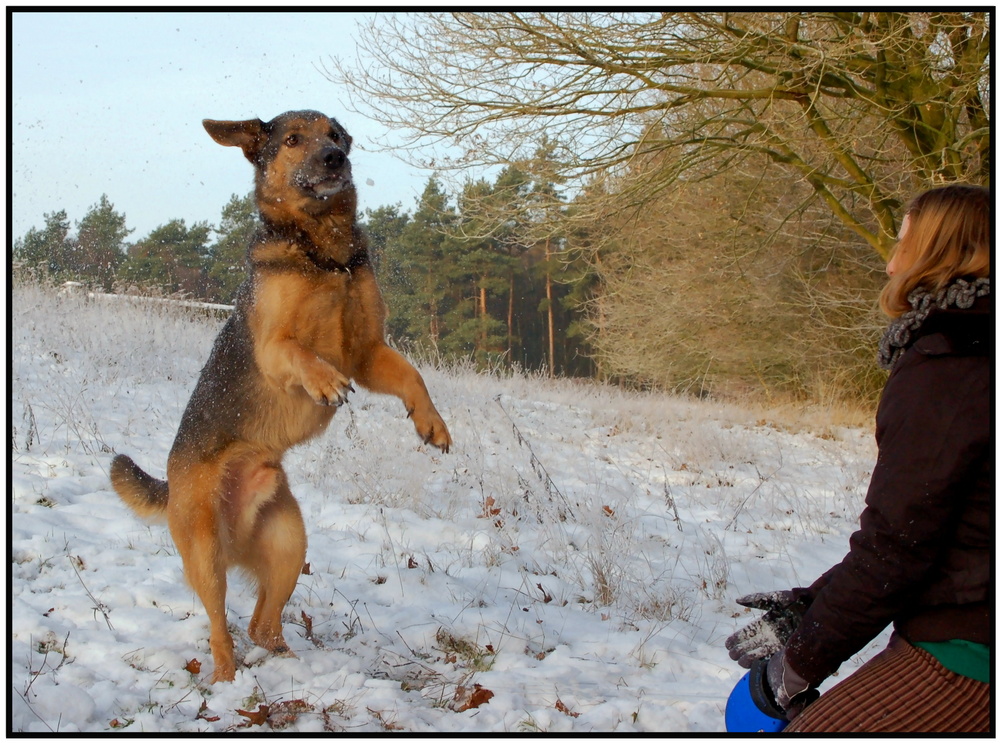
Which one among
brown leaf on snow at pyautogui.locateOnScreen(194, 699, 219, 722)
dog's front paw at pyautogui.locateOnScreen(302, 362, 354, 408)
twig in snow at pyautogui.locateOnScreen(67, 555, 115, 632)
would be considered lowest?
brown leaf on snow at pyautogui.locateOnScreen(194, 699, 219, 722)

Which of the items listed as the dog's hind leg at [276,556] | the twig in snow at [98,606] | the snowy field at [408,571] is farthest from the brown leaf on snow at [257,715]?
the twig in snow at [98,606]

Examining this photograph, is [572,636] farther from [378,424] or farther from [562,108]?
[562,108]

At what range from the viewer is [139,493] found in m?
3.73

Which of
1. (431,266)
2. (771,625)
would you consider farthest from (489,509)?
(431,266)

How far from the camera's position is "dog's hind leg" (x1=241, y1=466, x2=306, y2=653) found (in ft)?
11.8

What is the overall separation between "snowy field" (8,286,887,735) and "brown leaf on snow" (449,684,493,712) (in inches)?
0.4

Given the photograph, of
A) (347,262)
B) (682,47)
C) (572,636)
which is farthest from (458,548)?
(682,47)

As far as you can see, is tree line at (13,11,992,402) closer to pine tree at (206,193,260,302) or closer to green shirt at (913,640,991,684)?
pine tree at (206,193,260,302)

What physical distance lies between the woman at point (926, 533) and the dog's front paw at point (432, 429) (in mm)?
1565

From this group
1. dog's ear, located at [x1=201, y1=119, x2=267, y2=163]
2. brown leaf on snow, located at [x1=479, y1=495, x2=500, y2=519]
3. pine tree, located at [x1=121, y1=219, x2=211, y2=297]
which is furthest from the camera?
pine tree, located at [x1=121, y1=219, x2=211, y2=297]

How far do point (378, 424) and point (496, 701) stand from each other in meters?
6.00

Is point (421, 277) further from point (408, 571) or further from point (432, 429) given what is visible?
point (432, 429)

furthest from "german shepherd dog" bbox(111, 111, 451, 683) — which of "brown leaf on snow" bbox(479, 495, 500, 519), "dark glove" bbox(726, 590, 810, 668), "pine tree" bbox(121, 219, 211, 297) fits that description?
"pine tree" bbox(121, 219, 211, 297)

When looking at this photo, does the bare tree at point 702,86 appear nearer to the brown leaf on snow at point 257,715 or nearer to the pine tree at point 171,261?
the pine tree at point 171,261
